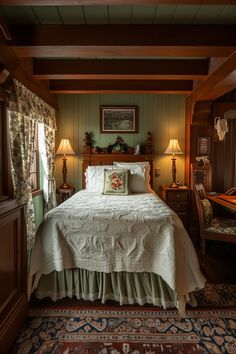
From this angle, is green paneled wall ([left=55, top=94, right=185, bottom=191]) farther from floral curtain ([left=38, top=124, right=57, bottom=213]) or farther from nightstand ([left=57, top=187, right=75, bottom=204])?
nightstand ([left=57, top=187, right=75, bottom=204])

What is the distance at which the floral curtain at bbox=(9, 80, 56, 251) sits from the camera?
2.58 meters

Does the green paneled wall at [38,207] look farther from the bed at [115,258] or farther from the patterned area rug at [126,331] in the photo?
the patterned area rug at [126,331]

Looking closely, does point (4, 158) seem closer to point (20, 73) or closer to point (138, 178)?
point (20, 73)

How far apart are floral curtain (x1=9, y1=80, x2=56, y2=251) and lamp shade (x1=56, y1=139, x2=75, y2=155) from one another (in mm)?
597

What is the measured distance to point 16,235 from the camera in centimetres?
179

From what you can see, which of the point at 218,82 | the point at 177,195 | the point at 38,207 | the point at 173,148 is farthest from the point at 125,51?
the point at 38,207

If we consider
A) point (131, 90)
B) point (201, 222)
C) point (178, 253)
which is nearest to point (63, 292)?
point (178, 253)

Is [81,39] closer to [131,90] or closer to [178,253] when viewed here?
[131,90]

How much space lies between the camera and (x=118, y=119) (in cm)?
432

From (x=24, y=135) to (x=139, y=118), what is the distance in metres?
2.20

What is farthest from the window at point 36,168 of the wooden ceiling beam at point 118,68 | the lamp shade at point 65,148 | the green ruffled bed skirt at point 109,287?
the green ruffled bed skirt at point 109,287

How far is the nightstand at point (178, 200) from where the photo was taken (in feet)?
12.9

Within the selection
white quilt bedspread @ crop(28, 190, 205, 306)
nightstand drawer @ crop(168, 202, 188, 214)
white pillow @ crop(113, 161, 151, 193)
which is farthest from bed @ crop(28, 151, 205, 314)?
nightstand drawer @ crop(168, 202, 188, 214)

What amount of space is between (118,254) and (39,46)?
213 cm
